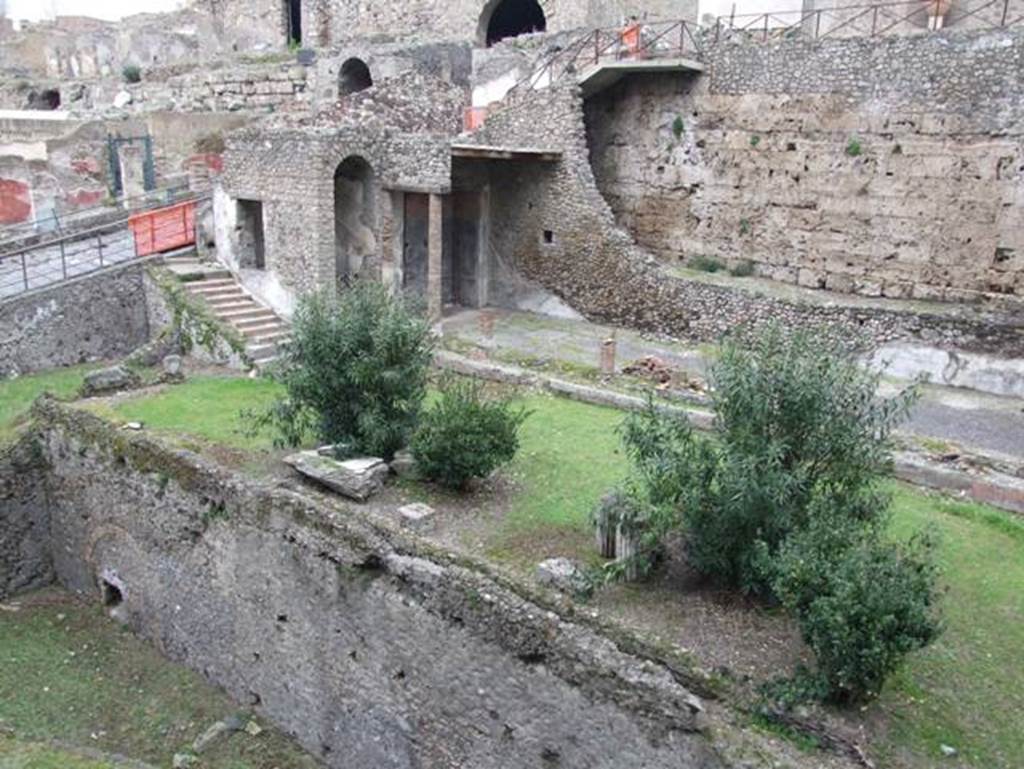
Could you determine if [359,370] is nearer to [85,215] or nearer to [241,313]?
[241,313]

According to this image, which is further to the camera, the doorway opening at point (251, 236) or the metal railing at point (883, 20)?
the doorway opening at point (251, 236)

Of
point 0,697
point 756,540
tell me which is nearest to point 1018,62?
point 756,540

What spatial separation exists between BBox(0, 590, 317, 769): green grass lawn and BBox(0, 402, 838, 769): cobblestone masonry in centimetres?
23

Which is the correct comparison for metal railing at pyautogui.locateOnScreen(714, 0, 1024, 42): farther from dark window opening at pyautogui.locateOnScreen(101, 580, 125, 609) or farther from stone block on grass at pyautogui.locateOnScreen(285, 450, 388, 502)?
dark window opening at pyautogui.locateOnScreen(101, 580, 125, 609)

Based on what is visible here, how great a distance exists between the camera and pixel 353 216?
16.3 meters

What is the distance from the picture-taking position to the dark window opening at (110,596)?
10789 millimetres

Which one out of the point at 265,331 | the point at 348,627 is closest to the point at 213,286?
the point at 265,331

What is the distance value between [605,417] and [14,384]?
928 centimetres

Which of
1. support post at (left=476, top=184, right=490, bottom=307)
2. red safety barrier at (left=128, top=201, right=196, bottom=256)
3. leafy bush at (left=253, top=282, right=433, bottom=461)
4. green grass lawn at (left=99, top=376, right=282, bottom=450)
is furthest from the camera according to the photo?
support post at (left=476, top=184, right=490, bottom=307)

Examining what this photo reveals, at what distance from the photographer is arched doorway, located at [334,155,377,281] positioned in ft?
52.5

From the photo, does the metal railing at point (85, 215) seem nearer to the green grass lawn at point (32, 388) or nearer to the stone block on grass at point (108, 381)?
the green grass lawn at point (32, 388)

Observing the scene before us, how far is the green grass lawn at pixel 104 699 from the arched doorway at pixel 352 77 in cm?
1714

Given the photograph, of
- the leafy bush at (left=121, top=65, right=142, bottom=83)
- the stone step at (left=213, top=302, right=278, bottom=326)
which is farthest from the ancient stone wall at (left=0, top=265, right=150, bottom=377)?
the leafy bush at (left=121, top=65, right=142, bottom=83)

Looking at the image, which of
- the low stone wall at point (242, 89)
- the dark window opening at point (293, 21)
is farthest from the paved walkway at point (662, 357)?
the dark window opening at point (293, 21)
